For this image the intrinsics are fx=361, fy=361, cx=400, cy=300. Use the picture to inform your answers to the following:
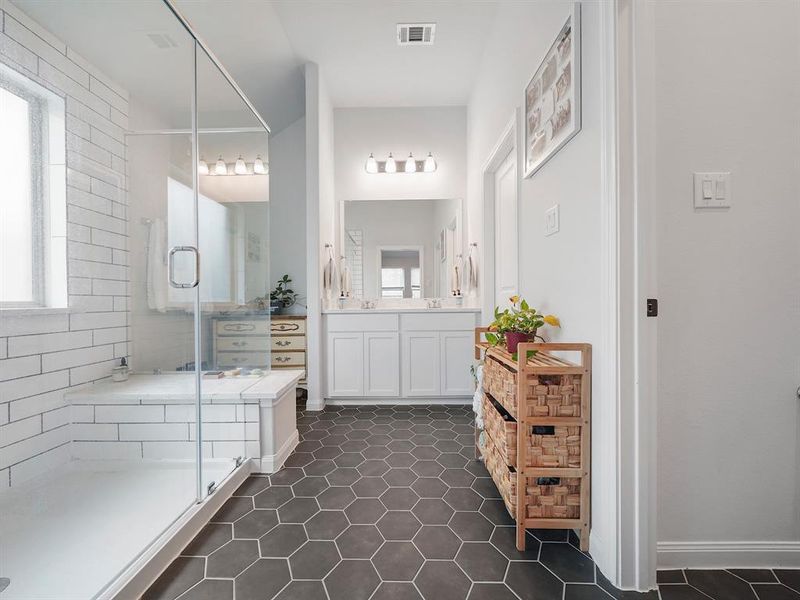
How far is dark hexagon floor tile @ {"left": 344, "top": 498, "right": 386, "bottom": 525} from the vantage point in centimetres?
150

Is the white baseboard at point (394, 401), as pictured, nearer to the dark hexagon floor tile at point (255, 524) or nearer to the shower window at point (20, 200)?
the dark hexagon floor tile at point (255, 524)

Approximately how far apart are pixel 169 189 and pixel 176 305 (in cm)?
57

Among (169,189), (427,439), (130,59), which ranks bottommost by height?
(427,439)

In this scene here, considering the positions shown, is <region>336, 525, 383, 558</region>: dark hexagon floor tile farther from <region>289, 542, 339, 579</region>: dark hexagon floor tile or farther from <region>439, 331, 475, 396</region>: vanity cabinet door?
<region>439, 331, 475, 396</region>: vanity cabinet door

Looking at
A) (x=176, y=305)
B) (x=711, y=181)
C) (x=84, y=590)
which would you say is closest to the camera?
(x=84, y=590)

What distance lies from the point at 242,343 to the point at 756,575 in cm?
245

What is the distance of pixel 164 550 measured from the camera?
4.07 ft

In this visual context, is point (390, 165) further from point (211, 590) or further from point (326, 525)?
point (211, 590)

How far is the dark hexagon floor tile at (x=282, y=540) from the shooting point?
4.31ft

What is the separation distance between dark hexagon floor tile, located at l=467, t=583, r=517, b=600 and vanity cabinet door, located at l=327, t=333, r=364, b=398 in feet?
6.73

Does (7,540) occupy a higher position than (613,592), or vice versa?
(7,540)

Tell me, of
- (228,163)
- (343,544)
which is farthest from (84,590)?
(228,163)

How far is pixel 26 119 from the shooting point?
122 cm

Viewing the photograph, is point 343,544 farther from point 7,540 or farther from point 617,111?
point 617,111
